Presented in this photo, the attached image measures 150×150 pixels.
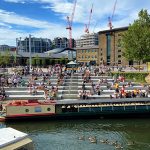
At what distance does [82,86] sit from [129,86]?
390 inches

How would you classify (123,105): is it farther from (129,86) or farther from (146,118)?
(129,86)

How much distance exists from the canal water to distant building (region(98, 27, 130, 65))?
98411mm

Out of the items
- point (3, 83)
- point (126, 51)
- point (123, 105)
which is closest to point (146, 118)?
point (123, 105)

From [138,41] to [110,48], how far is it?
217 ft

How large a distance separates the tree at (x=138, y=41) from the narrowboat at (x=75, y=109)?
33696 mm

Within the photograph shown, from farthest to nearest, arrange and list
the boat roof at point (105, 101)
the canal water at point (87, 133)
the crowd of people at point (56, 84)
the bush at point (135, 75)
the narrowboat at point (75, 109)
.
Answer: the bush at point (135, 75)
the crowd of people at point (56, 84)
the boat roof at point (105, 101)
the narrowboat at point (75, 109)
the canal water at point (87, 133)

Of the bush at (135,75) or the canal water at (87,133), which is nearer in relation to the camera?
the canal water at (87,133)

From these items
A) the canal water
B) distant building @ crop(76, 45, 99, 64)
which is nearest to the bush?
the canal water

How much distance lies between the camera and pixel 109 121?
181 feet

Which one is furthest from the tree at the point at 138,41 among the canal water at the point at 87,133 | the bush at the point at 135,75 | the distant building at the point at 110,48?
the distant building at the point at 110,48

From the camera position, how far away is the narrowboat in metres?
54.8

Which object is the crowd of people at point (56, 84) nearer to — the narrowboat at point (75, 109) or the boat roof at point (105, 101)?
the boat roof at point (105, 101)

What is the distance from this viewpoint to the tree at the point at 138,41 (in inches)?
3609

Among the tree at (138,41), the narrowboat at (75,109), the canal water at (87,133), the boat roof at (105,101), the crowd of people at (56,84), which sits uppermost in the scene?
the tree at (138,41)
